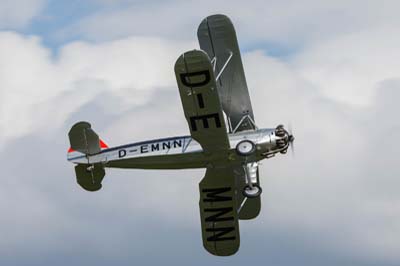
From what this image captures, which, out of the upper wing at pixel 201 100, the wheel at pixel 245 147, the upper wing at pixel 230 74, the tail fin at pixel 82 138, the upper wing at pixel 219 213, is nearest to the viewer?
the upper wing at pixel 201 100

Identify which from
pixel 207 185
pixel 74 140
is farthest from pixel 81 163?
pixel 207 185

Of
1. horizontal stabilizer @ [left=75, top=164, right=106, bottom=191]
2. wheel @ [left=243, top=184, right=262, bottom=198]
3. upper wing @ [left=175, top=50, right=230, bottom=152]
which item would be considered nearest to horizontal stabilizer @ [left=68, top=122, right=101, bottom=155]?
horizontal stabilizer @ [left=75, top=164, right=106, bottom=191]

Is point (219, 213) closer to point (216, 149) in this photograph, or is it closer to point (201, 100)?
point (216, 149)

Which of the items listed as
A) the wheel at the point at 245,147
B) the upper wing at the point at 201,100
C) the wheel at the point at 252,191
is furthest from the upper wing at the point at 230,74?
the wheel at the point at 252,191

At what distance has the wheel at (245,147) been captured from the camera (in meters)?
36.2

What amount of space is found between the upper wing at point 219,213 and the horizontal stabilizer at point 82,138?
3667 mm

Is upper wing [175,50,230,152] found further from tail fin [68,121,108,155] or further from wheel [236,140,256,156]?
tail fin [68,121,108,155]

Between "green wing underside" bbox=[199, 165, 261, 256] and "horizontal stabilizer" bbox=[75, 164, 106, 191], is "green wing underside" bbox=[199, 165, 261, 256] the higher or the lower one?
the lower one

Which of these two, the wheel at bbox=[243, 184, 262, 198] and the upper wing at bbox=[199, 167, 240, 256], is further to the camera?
the upper wing at bbox=[199, 167, 240, 256]

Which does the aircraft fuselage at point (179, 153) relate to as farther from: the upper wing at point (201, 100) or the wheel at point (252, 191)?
the wheel at point (252, 191)

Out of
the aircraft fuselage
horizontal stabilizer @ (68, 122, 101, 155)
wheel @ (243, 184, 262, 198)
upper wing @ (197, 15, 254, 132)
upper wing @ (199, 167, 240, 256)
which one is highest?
upper wing @ (197, 15, 254, 132)

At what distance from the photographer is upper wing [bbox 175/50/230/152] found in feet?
111

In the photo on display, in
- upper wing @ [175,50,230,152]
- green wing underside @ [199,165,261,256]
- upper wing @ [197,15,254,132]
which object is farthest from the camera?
upper wing @ [197,15,254,132]

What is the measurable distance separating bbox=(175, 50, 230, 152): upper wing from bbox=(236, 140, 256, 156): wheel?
1.38 ft
